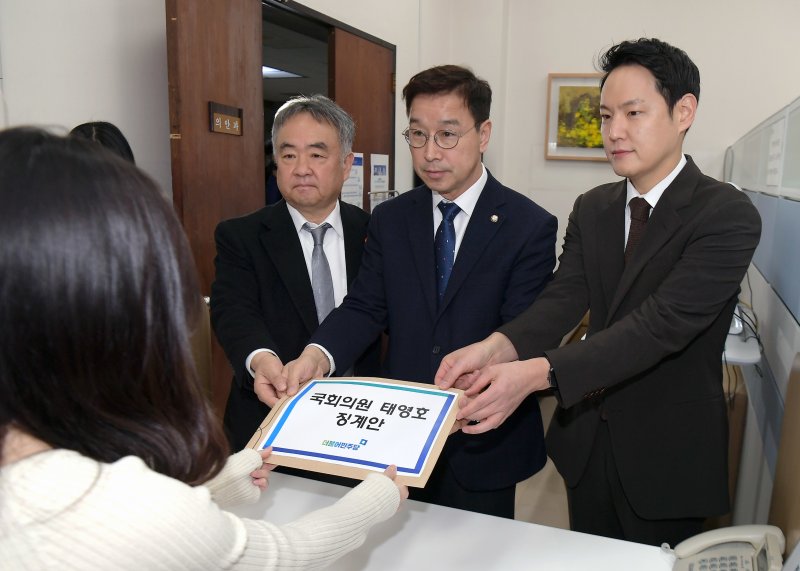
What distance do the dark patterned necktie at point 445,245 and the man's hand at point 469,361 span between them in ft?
0.95

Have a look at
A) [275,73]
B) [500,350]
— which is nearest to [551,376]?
[500,350]

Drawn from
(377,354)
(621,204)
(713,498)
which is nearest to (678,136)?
(621,204)

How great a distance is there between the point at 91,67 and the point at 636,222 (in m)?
2.06

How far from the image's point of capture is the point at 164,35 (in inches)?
107

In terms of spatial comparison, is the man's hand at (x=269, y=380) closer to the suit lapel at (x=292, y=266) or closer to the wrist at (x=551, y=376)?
the suit lapel at (x=292, y=266)

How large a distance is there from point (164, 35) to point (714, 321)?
2.44 meters

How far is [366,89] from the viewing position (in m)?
4.43

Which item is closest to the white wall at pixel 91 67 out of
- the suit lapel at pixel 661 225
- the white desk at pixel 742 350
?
the suit lapel at pixel 661 225

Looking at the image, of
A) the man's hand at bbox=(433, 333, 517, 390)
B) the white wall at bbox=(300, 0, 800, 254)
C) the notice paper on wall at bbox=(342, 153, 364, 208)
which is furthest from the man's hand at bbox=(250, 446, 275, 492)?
the white wall at bbox=(300, 0, 800, 254)

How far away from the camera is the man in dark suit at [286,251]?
177cm

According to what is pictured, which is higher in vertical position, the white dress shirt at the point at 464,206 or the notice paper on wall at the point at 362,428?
the white dress shirt at the point at 464,206

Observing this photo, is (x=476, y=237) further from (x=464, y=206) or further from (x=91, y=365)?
(x=91, y=365)

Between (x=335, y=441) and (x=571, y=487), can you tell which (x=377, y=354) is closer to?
(x=571, y=487)

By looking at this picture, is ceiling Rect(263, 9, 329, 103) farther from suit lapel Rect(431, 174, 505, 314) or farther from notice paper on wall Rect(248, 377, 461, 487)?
notice paper on wall Rect(248, 377, 461, 487)
